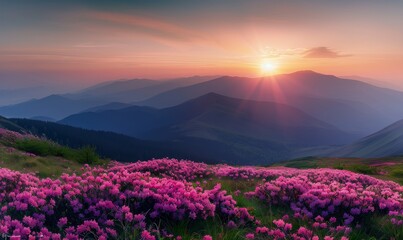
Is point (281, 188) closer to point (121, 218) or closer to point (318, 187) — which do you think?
point (318, 187)

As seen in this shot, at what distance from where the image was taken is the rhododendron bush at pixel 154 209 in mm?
6105

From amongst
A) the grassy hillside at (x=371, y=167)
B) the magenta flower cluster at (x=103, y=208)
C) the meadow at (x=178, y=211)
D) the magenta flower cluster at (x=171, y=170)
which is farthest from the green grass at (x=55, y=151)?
the grassy hillside at (x=371, y=167)

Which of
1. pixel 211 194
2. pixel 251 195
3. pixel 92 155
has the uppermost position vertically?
pixel 211 194

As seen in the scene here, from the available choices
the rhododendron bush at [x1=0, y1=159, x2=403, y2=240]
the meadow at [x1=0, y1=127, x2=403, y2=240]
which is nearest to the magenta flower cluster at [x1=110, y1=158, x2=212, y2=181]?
the meadow at [x1=0, y1=127, x2=403, y2=240]

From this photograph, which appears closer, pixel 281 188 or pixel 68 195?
pixel 68 195

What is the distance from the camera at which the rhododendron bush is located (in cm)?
611

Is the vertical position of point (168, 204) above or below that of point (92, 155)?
above

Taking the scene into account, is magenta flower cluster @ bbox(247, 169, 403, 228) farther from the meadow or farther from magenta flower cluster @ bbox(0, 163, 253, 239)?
magenta flower cluster @ bbox(0, 163, 253, 239)

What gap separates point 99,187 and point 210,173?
8.90m

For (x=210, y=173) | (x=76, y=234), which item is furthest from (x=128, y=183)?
(x=210, y=173)

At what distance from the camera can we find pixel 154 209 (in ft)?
23.8

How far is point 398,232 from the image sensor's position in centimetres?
700

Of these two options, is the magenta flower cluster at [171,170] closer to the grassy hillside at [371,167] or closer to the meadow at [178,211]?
the meadow at [178,211]

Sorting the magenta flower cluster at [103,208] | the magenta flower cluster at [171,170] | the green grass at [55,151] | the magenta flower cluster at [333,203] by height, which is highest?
the magenta flower cluster at [103,208]
